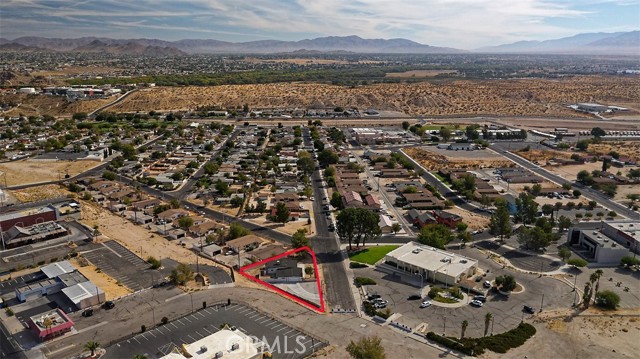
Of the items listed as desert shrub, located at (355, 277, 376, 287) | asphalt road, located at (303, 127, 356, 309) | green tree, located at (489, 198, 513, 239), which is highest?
green tree, located at (489, 198, 513, 239)

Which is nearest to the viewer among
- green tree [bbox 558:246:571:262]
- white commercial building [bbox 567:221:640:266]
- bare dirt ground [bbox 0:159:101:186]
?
green tree [bbox 558:246:571:262]

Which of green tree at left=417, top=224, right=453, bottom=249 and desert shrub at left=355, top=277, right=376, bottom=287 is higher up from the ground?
green tree at left=417, top=224, right=453, bottom=249

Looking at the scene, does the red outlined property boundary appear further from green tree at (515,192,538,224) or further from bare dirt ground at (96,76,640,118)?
bare dirt ground at (96,76,640,118)

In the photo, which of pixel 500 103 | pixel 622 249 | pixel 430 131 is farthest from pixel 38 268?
pixel 500 103

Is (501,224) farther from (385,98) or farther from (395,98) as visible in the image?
(395,98)

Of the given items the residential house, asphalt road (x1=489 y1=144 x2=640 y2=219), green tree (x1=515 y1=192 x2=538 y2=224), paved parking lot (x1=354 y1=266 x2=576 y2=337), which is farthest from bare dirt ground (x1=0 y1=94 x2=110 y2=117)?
paved parking lot (x1=354 y1=266 x2=576 y2=337)

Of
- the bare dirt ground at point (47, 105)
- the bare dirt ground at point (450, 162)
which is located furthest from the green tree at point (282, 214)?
the bare dirt ground at point (47, 105)

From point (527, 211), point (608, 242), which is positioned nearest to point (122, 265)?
point (527, 211)
